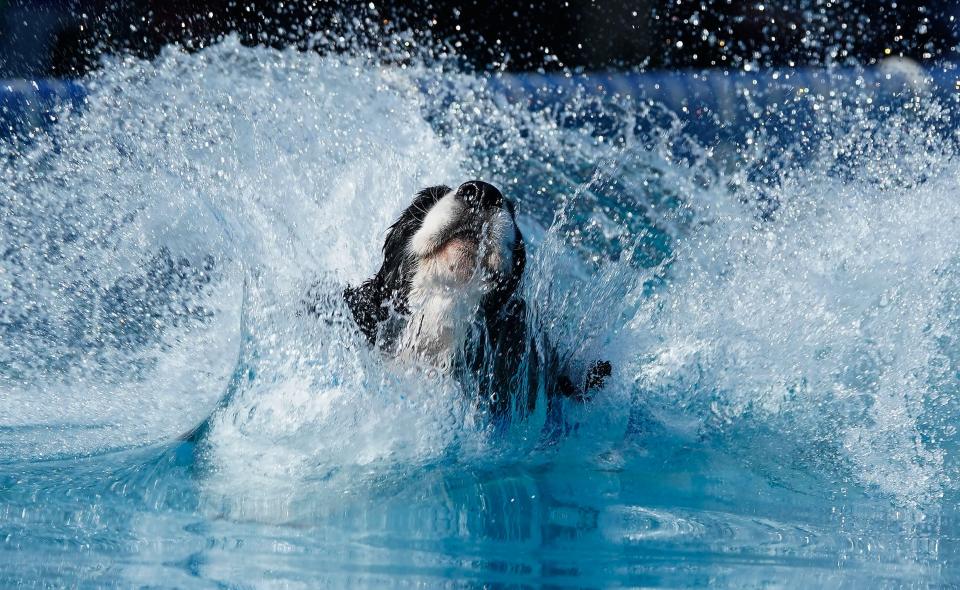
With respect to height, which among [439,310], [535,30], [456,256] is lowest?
[439,310]

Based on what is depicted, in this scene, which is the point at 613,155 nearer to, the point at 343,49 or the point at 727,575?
the point at 343,49

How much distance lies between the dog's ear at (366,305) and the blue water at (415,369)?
60 mm

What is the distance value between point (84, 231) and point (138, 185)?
1.32ft

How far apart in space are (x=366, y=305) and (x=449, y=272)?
13.5 inches

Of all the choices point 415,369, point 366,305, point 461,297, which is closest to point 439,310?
point 461,297

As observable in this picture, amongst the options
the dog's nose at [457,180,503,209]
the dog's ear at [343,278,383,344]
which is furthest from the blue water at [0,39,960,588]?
the dog's nose at [457,180,503,209]

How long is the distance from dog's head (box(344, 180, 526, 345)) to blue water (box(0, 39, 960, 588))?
0.55ft

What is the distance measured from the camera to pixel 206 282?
13.6 feet

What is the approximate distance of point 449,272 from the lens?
238 centimetres

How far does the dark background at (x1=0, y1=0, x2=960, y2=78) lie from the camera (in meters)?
6.33

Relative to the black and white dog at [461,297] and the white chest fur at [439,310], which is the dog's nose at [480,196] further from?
the white chest fur at [439,310]

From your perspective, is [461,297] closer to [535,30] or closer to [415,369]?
[415,369]

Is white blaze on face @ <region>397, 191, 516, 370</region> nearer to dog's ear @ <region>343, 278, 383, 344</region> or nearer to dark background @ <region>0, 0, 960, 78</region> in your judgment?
dog's ear @ <region>343, 278, 383, 344</region>

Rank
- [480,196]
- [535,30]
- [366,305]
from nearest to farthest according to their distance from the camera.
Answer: [480,196]
[366,305]
[535,30]
